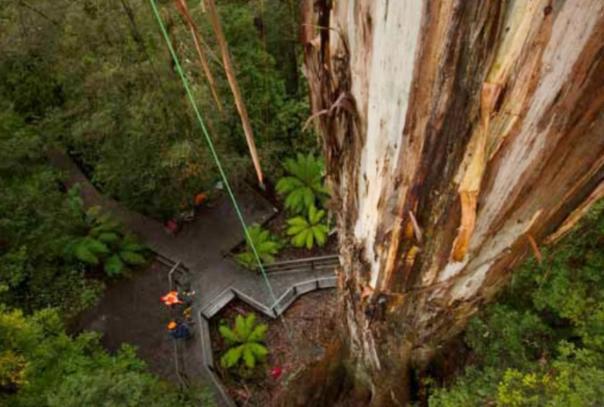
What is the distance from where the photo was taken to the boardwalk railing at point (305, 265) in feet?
29.3

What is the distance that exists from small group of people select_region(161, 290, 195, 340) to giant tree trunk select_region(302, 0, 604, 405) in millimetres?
5565

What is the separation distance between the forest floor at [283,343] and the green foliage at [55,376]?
6.74 feet

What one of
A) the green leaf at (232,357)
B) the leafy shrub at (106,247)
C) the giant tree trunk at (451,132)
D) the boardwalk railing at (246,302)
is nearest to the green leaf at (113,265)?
the leafy shrub at (106,247)

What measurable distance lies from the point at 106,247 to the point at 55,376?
3.67 m

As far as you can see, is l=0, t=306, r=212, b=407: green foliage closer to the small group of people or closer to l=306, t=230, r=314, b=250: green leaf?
the small group of people

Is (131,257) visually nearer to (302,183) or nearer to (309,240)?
(309,240)

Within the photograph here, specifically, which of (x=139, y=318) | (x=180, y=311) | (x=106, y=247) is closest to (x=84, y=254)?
(x=106, y=247)

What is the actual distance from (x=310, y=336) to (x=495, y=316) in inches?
191

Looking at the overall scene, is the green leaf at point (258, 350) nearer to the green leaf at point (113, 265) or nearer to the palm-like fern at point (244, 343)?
the palm-like fern at point (244, 343)

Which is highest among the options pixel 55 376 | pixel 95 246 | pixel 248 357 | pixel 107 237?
pixel 107 237

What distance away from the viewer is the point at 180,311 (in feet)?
27.7

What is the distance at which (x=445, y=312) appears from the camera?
10.3ft

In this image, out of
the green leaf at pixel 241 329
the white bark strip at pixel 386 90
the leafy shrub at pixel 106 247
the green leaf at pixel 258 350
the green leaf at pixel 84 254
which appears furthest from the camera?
the leafy shrub at pixel 106 247

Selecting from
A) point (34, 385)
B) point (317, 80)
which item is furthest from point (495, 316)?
point (34, 385)
